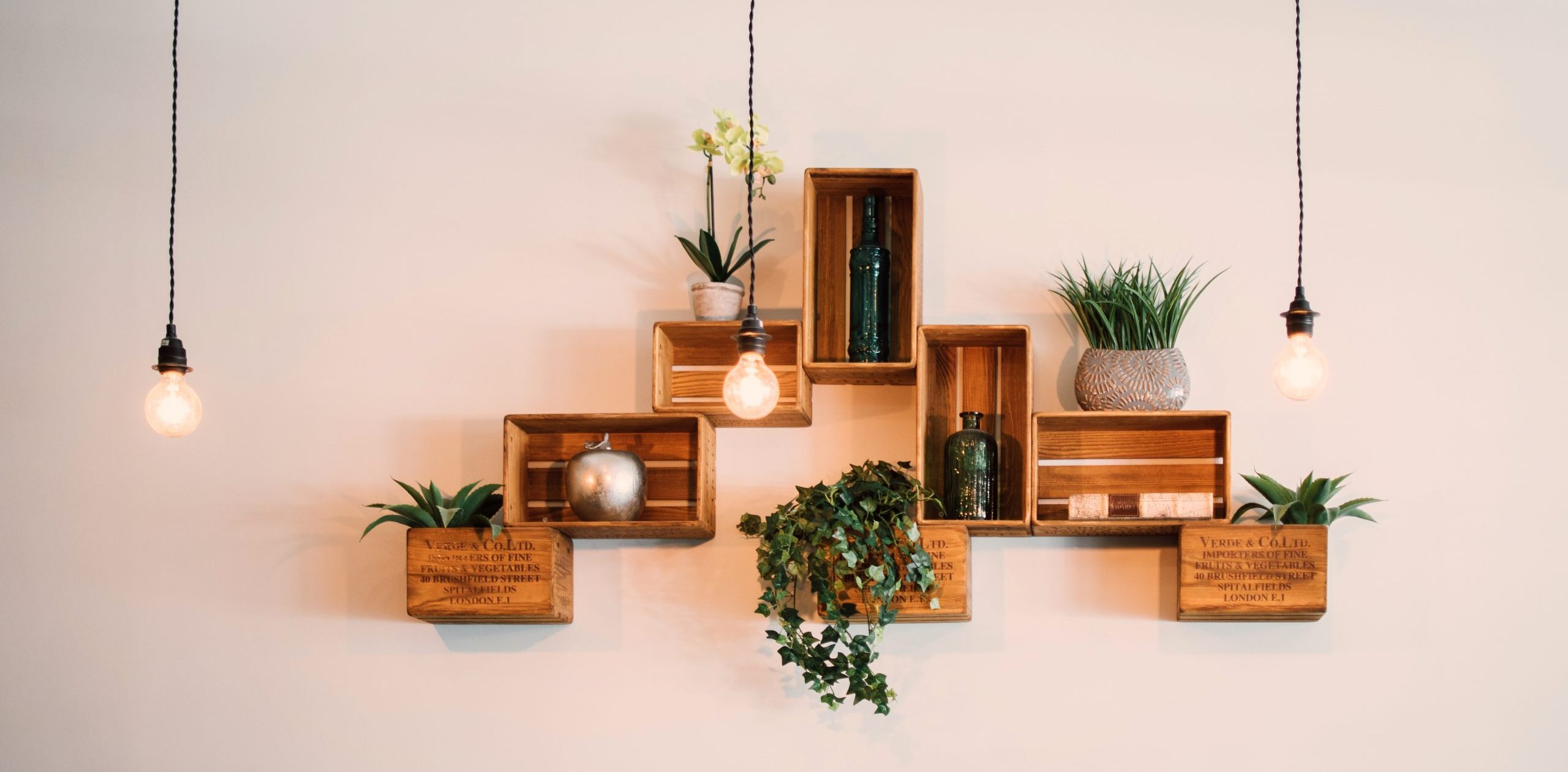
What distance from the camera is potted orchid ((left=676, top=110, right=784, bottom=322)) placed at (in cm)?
248

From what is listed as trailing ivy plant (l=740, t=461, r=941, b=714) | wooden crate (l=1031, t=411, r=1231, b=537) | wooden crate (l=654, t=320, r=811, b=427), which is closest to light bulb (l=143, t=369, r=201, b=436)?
wooden crate (l=654, t=320, r=811, b=427)

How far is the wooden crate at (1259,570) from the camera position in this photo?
2346 mm

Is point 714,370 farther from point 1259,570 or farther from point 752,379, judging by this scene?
point 1259,570

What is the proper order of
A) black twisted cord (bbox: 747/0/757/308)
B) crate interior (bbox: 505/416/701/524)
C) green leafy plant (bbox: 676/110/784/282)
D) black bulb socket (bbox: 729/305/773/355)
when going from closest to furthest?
black bulb socket (bbox: 729/305/773/355), black twisted cord (bbox: 747/0/757/308), green leafy plant (bbox: 676/110/784/282), crate interior (bbox: 505/416/701/524)

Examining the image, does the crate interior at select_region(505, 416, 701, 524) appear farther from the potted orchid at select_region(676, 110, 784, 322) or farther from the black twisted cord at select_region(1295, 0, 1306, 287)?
the black twisted cord at select_region(1295, 0, 1306, 287)

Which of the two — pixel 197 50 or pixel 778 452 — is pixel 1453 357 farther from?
pixel 197 50

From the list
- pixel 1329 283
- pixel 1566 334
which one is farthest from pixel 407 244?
pixel 1566 334

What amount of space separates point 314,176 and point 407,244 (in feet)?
0.87

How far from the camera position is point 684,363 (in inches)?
103

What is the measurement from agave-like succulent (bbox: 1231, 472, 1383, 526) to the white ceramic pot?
107 centimetres

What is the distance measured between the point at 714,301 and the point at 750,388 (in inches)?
15.3

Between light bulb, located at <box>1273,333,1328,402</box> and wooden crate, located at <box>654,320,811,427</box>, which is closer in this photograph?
light bulb, located at <box>1273,333,1328,402</box>

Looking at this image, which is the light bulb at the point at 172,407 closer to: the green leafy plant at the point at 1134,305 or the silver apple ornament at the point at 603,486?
the silver apple ornament at the point at 603,486

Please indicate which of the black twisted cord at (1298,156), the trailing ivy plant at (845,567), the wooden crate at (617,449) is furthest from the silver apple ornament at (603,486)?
the black twisted cord at (1298,156)
